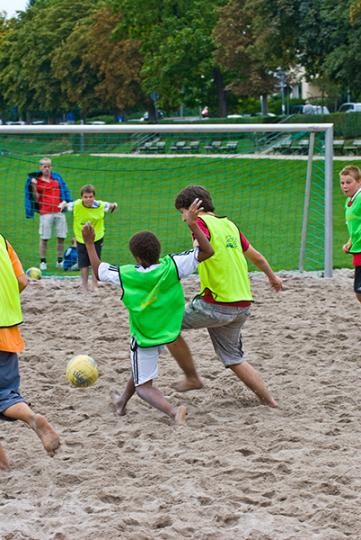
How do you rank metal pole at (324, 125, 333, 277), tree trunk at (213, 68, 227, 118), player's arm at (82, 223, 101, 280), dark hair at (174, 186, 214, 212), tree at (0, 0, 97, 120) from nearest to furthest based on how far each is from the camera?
player's arm at (82, 223, 101, 280) → dark hair at (174, 186, 214, 212) → metal pole at (324, 125, 333, 277) → tree trunk at (213, 68, 227, 118) → tree at (0, 0, 97, 120)

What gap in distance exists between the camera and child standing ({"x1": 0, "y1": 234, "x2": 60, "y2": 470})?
6.08m

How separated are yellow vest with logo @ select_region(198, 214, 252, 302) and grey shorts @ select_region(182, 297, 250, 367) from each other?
0.09 m

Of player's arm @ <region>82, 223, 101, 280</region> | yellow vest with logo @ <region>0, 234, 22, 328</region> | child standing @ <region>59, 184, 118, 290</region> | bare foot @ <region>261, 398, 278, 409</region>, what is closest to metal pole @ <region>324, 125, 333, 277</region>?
child standing @ <region>59, 184, 118, 290</region>

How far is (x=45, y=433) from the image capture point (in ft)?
20.1

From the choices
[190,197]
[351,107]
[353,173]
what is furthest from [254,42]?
[190,197]

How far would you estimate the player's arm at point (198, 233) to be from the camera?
676 centimetres

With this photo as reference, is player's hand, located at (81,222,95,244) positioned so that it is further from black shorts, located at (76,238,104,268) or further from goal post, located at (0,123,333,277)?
goal post, located at (0,123,333,277)

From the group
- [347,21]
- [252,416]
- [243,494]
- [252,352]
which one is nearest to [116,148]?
[252,352]

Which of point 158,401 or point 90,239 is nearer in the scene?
point 90,239

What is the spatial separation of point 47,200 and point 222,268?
8052 millimetres

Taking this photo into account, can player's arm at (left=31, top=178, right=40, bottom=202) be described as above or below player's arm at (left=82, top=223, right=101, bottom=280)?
below

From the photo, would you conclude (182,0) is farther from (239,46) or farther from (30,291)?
(30,291)

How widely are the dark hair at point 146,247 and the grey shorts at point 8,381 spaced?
1113mm

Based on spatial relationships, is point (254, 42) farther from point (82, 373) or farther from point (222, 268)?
point (222, 268)
